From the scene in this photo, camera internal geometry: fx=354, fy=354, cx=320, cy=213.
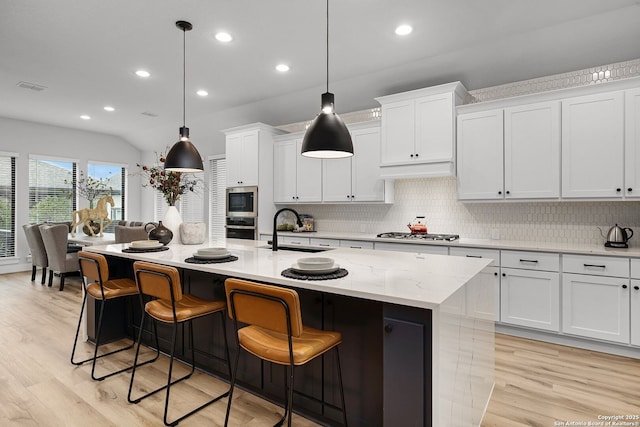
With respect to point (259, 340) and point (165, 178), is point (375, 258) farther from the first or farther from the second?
point (165, 178)

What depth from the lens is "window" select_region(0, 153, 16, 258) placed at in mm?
6520

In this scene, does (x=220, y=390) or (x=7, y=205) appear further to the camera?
(x=7, y=205)

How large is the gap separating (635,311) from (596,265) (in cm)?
44

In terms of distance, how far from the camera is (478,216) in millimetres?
4219

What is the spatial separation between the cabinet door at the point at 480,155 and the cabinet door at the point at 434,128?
0.13 m

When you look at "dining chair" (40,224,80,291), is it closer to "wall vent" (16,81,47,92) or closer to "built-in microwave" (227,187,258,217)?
"wall vent" (16,81,47,92)

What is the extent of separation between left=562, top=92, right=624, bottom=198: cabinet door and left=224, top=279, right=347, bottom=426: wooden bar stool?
9.68 feet

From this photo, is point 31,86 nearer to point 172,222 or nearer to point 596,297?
point 172,222

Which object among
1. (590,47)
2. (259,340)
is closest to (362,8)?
(590,47)

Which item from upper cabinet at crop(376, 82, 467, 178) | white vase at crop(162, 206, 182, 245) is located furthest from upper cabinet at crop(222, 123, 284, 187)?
white vase at crop(162, 206, 182, 245)

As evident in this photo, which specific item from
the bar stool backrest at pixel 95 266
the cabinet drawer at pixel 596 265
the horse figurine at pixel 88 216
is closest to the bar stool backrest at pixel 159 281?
the bar stool backrest at pixel 95 266

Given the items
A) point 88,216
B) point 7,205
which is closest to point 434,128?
point 88,216

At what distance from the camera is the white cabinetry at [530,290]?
3230 millimetres

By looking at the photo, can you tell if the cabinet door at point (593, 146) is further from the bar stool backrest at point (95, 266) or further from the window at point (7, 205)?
the window at point (7, 205)
